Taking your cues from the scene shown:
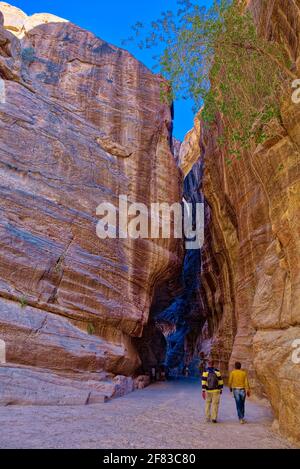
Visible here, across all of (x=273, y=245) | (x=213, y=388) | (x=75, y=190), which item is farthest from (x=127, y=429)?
(x=75, y=190)

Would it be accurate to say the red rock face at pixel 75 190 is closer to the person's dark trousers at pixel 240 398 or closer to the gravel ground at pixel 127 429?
the gravel ground at pixel 127 429

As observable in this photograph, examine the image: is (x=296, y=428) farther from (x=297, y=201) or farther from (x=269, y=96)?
(x=269, y=96)

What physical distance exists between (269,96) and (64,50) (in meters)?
20.4

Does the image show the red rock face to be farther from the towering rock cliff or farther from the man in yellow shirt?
the man in yellow shirt

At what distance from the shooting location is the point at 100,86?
25641 millimetres

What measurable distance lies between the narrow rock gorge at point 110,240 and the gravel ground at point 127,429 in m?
0.93

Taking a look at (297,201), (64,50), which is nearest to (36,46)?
(64,50)

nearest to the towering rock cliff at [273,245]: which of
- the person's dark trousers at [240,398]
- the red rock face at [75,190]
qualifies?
the person's dark trousers at [240,398]

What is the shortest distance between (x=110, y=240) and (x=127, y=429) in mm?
12280

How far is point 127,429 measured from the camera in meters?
8.61

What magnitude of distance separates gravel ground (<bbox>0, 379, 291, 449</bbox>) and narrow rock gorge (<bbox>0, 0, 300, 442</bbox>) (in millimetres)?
934

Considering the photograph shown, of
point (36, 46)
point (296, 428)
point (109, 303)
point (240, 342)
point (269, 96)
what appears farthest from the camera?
point (36, 46)

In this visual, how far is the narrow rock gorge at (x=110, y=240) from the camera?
1028cm
